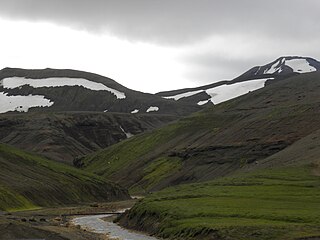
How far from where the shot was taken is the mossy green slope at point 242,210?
189 feet

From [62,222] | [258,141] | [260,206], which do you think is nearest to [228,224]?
[260,206]

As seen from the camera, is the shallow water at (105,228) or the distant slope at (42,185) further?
the distant slope at (42,185)

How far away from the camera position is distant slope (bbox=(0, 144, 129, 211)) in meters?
120

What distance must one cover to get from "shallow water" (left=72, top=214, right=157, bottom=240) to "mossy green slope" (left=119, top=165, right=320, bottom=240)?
6.05 ft

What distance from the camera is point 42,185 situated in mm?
130250

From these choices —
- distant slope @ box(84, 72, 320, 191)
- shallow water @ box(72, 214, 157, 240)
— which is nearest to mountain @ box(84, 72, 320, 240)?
distant slope @ box(84, 72, 320, 191)

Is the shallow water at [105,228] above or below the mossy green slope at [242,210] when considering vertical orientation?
below

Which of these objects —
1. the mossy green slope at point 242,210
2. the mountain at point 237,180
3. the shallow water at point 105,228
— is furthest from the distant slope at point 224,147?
the shallow water at point 105,228

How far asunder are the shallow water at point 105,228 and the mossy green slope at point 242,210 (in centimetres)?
184

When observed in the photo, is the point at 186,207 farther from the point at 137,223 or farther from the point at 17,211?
the point at 17,211

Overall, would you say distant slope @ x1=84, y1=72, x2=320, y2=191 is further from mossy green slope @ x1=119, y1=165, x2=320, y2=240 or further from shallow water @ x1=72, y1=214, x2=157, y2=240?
shallow water @ x1=72, y1=214, x2=157, y2=240

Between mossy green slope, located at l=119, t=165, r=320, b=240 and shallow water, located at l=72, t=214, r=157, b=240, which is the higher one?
mossy green slope, located at l=119, t=165, r=320, b=240

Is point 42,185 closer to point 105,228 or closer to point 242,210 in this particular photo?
point 105,228

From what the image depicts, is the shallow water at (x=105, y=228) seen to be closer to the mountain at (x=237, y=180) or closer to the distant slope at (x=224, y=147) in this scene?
the mountain at (x=237, y=180)
